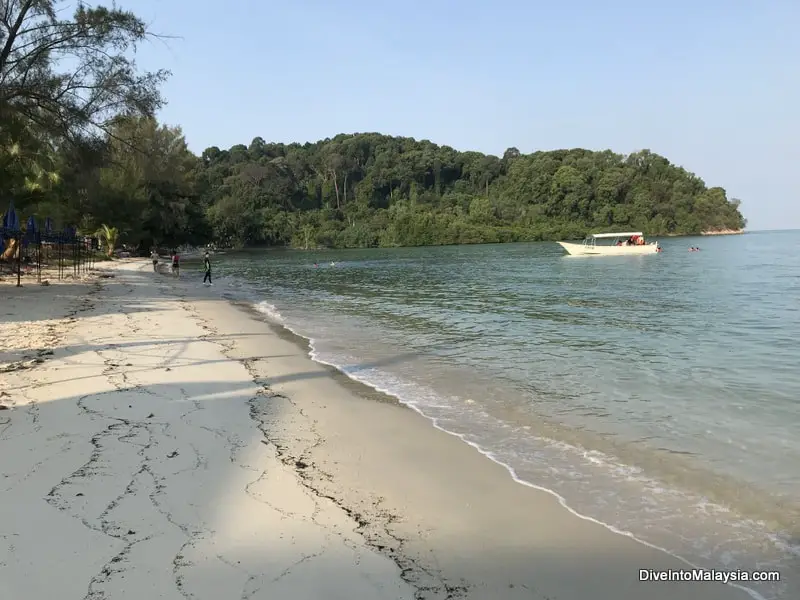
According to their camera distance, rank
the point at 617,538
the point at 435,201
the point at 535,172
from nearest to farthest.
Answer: the point at 617,538 → the point at 535,172 → the point at 435,201

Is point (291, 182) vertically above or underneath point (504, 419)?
above

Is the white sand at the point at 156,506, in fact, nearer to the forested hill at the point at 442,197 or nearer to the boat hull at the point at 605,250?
the boat hull at the point at 605,250

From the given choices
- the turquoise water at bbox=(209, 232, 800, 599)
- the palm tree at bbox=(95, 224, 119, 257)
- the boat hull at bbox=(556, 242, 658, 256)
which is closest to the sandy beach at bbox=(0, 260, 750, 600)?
the turquoise water at bbox=(209, 232, 800, 599)

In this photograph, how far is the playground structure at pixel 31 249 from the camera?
23.6 m

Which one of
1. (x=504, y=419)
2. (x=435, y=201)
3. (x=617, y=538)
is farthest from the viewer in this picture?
(x=435, y=201)

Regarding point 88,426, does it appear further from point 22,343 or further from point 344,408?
point 22,343

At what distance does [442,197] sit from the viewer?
505 feet

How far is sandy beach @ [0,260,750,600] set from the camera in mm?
3564

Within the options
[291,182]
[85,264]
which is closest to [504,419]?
[85,264]

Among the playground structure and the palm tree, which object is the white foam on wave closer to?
the playground structure

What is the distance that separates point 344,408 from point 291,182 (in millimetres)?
161552

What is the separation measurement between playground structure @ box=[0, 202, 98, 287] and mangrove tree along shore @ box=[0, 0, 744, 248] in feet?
4.52

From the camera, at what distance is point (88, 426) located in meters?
6.24

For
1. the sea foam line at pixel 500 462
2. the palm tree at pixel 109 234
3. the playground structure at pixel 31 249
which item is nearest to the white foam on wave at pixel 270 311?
the sea foam line at pixel 500 462
